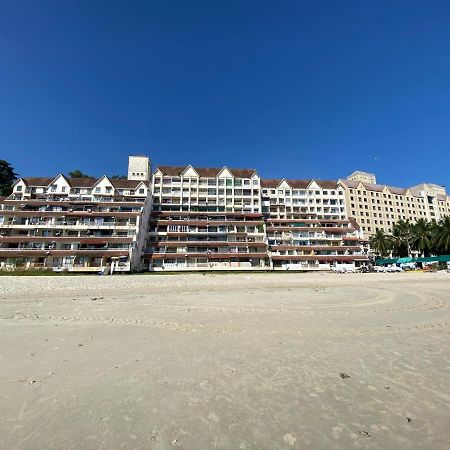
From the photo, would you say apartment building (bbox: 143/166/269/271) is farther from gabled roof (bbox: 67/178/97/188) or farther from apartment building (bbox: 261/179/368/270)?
gabled roof (bbox: 67/178/97/188)

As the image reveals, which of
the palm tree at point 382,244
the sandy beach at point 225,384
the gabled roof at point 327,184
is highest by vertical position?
the gabled roof at point 327,184

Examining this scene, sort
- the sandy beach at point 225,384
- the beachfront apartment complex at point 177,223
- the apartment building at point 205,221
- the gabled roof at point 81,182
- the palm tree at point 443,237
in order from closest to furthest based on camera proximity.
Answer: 1. the sandy beach at point 225,384
2. the beachfront apartment complex at point 177,223
3. the apartment building at point 205,221
4. the gabled roof at point 81,182
5. the palm tree at point 443,237

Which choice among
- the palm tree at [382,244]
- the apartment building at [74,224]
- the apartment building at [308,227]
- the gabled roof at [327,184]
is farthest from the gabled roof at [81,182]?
the palm tree at [382,244]

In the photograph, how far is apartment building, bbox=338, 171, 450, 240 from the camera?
12536cm

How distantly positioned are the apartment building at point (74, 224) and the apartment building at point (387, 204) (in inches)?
3453

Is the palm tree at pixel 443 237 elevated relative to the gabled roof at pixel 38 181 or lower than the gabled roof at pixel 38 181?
lower

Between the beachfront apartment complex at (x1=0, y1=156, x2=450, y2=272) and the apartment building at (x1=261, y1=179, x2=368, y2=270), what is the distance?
30 cm

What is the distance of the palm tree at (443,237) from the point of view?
8456 cm

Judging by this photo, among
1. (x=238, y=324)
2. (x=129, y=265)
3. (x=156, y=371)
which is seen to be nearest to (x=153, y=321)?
(x=238, y=324)

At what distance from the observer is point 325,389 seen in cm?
600

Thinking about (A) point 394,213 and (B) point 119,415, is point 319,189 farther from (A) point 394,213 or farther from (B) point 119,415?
(B) point 119,415

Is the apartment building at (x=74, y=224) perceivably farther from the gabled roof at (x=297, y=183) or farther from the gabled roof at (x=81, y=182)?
the gabled roof at (x=297, y=183)

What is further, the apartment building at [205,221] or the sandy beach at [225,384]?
the apartment building at [205,221]

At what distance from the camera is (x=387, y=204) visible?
134 metres
